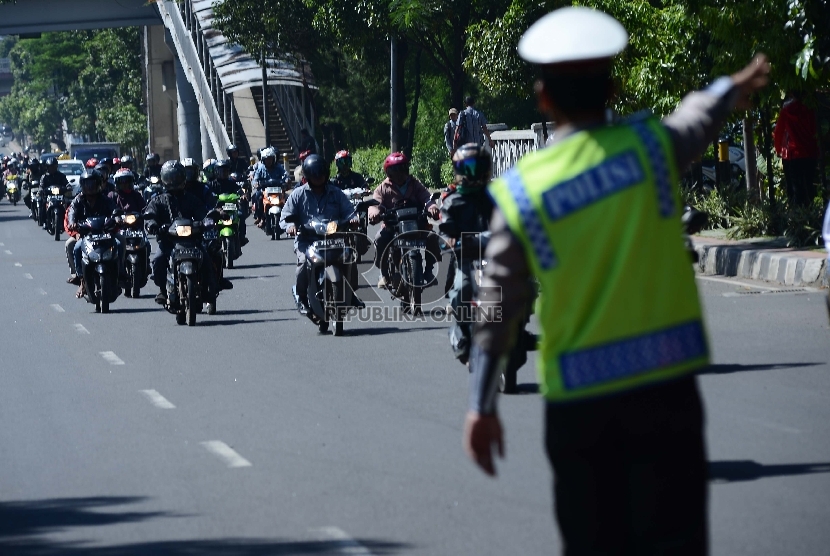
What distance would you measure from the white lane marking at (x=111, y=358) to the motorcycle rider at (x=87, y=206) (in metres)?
4.38

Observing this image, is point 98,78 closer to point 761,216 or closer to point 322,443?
point 761,216

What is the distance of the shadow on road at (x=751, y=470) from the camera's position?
7250mm

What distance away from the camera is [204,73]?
6300cm

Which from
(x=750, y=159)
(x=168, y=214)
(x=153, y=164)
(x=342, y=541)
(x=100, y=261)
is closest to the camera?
(x=342, y=541)

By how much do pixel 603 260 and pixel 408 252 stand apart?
11.7 meters

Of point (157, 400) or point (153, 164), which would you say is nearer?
point (157, 400)

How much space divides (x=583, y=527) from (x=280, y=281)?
56.5ft

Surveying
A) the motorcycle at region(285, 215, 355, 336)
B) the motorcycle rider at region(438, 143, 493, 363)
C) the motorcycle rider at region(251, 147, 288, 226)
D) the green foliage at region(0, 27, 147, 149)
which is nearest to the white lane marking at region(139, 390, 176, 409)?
the motorcycle rider at region(438, 143, 493, 363)

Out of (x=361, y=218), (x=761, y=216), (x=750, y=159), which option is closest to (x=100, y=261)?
(x=361, y=218)

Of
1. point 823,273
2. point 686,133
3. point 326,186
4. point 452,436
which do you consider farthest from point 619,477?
point 823,273

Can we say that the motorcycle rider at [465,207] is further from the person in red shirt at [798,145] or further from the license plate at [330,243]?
the person in red shirt at [798,145]

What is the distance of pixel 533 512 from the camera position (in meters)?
6.70

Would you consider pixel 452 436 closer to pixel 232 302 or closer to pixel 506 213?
pixel 506 213

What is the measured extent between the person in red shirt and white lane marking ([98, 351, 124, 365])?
926 cm
